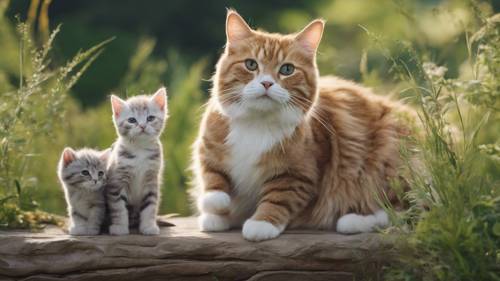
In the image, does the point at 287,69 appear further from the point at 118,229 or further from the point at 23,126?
the point at 23,126

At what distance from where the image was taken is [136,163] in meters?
3.88

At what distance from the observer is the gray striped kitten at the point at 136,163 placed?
3863 mm

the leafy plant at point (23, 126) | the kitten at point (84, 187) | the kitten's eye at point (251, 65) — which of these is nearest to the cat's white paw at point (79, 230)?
the kitten at point (84, 187)

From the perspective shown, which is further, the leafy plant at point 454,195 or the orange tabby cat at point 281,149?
the orange tabby cat at point 281,149

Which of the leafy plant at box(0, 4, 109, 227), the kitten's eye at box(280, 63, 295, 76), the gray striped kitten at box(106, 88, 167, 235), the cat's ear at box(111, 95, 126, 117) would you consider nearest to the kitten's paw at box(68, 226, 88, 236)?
the gray striped kitten at box(106, 88, 167, 235)

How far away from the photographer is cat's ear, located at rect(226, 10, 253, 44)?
419 centimetres

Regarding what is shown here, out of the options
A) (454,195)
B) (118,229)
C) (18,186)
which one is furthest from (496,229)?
(18,186)

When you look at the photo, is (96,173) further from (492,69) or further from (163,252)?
(492,69)

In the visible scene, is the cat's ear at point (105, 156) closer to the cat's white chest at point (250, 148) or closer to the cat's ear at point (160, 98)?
the cat's ear at point (160, 98)

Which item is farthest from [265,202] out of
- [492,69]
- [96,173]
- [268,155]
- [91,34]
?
[91,34]

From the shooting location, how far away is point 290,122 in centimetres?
408

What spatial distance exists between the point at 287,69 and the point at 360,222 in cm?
86

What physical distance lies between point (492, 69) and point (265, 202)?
4.17 ft

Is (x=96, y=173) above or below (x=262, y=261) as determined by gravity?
above
